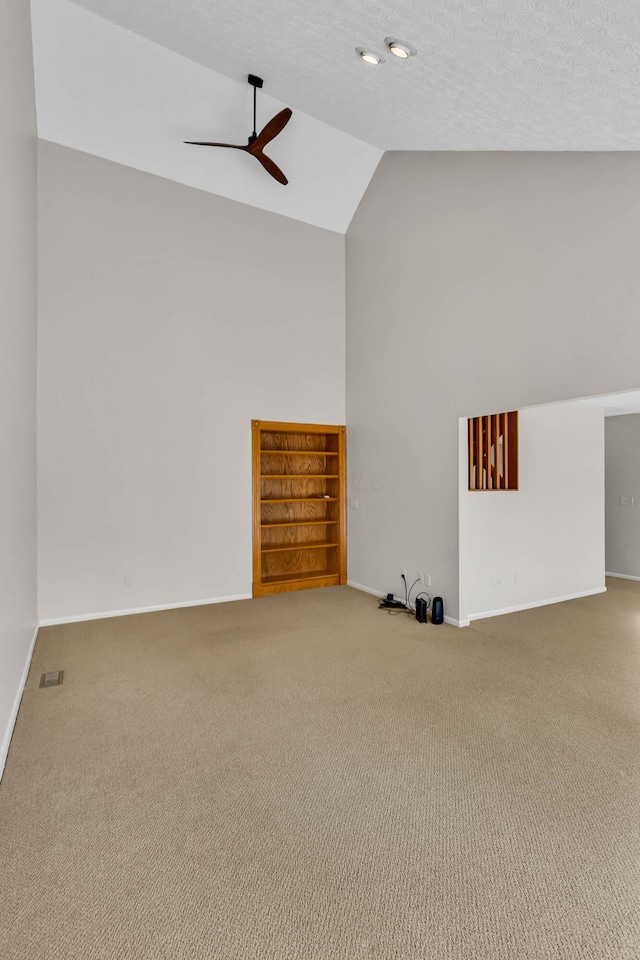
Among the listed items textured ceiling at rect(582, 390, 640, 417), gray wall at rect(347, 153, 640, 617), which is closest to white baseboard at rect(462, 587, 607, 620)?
gray wall at rect(347, 153, 640, 617)

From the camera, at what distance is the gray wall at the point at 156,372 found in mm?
4695

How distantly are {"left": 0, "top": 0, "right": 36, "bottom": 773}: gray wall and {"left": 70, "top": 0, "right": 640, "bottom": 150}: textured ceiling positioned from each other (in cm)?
134

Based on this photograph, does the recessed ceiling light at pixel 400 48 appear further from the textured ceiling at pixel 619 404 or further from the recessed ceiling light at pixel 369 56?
the textured ceiling at pixel 619 404

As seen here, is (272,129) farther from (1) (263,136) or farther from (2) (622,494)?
(2) (622,494)

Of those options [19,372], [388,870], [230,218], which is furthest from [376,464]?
[388,870]

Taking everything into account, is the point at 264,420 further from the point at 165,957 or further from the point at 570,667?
the point at 165,957

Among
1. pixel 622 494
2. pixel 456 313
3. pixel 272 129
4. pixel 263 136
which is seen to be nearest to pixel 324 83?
pixel 272 129

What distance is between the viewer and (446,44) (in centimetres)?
264

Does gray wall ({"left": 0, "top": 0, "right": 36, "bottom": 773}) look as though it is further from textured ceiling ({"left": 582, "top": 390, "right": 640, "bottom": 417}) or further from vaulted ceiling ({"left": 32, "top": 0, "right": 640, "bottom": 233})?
textured ceiling ({"left": 582, "top": 390, "right": 640, "bottom": 417})

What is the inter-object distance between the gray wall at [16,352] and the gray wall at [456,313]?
346 cm

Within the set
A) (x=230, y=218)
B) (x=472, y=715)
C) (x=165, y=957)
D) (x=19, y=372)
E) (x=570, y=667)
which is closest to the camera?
(x=165, y=957)

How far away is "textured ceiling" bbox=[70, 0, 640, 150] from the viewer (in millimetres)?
2189

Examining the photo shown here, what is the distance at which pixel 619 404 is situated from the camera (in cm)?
604

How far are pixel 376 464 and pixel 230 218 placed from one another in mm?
3230
